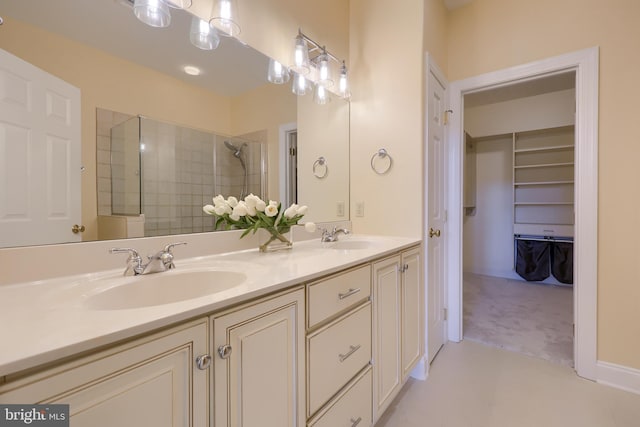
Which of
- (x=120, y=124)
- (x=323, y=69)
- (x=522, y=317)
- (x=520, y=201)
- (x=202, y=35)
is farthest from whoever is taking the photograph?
(x=520, y=201)

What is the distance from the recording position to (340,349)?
1.08 meters

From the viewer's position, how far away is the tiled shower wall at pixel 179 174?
43.5 inches

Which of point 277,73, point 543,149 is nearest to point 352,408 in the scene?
point 277,73

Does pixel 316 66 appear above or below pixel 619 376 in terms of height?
above

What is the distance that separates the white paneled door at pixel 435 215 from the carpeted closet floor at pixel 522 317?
1.76 feet

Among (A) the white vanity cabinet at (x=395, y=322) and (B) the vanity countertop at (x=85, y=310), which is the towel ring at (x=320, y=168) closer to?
(A) the white vanity cabinet at (x=395, y=322)

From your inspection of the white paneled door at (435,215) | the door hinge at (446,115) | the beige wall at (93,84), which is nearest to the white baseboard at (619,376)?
the white paneled door at (435,215)

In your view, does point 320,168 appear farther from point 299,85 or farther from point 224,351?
point 224,351

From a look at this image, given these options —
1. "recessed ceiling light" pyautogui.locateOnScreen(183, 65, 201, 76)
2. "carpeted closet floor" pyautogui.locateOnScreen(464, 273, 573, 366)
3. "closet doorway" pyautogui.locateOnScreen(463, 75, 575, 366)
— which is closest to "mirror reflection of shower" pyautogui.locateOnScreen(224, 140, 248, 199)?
"recessed ceiling light" pyautogui.locateOnScreen(183, 65, 201, 76)

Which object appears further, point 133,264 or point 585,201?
point 585,201

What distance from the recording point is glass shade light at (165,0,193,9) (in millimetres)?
1107

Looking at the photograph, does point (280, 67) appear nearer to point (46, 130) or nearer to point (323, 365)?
point (46, 130)

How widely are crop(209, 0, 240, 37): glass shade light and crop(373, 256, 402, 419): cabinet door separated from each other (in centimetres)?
128

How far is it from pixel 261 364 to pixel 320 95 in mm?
1720
